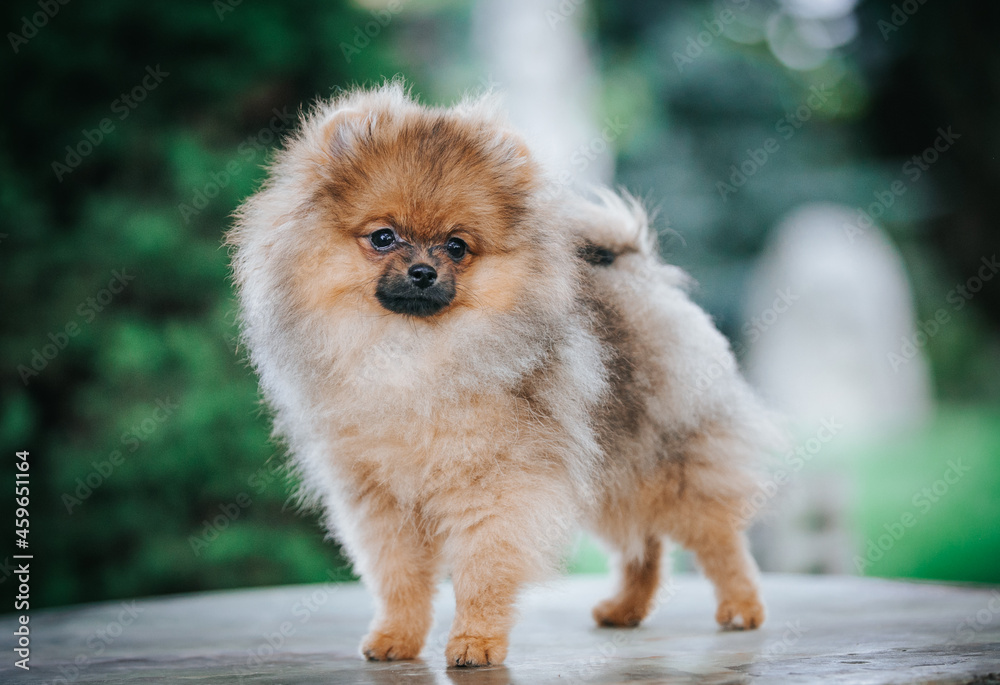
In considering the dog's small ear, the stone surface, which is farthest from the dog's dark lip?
the stone surface

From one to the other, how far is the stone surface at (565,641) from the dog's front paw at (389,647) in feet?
0.19

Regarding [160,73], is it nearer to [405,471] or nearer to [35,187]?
[35,187]

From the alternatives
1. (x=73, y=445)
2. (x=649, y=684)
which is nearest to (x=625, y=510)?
(x=649, y=684)

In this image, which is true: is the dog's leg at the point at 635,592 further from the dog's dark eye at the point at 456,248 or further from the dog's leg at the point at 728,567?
the dog's dark eye at the point at 456,248

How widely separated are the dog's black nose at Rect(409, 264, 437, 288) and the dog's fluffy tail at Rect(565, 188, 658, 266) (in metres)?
0.74

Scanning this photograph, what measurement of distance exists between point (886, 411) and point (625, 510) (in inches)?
213

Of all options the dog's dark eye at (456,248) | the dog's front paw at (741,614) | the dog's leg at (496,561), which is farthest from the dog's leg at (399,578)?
the dog's front paw at (741,614)

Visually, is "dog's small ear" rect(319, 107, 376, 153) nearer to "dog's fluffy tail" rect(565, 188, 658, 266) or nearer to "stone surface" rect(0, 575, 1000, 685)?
"dog's fluffy tail" rect(565, 188, 658, 266)

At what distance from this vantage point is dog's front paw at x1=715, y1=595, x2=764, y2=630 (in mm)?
2766

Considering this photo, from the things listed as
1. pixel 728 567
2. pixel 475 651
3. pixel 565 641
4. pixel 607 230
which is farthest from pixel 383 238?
pixel 728 567

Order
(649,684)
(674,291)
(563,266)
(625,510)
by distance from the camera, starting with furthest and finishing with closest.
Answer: (674,291) → (625,510) → (563,266) → (649,684)

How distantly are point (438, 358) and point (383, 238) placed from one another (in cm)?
36

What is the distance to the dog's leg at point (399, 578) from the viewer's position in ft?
7.80

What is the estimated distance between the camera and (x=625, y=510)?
2.75 m
